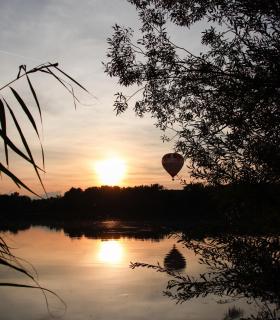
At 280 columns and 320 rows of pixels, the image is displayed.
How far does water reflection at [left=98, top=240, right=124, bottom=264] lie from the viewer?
2950cm

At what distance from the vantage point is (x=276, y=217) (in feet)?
16.5

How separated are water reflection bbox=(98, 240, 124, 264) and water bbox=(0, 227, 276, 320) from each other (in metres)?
0.06

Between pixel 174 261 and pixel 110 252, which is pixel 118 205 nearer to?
pixel 110 252

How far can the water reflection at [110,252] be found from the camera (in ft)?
96.8

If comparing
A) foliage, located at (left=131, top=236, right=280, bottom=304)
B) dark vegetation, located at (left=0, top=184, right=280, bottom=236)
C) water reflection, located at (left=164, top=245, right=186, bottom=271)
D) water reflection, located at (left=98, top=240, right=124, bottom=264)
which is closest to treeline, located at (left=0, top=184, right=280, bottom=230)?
dark vegetation, located at (left=0, top=184, right=280, bottom=236)

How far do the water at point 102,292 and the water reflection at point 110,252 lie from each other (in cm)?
6

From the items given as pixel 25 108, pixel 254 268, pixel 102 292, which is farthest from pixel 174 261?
pixel 25 108

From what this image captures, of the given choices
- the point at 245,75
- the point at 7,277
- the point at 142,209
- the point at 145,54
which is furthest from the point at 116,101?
the point at 142,209

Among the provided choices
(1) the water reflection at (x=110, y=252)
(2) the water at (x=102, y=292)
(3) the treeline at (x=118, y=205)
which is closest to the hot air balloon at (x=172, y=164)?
(2) the water at (x=102, y=292)

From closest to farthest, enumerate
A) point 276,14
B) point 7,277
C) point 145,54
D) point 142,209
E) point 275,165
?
1. point 275,165
2. point 276,14
3. point 145,54
4. point 7,277
5. point 142,209

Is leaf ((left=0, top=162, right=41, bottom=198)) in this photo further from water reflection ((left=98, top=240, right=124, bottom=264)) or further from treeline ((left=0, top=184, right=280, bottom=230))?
treeline ((left=0, top=184, right=280, bottom=230))

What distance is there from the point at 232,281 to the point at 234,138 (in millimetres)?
1533

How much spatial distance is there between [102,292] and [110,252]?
15.0m

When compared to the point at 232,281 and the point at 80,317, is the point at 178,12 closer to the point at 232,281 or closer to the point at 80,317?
the point at 232,281
